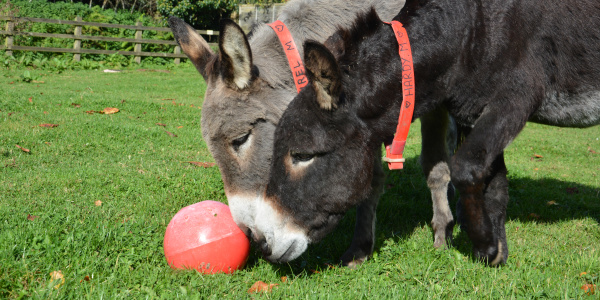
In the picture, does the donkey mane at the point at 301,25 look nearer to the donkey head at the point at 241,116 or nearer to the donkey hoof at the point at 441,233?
the donkey head at the point at 241,116

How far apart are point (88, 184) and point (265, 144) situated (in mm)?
2381

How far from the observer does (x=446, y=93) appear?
3303mm

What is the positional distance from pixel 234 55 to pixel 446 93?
164cm

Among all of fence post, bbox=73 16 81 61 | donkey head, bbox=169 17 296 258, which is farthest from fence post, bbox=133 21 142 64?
donkey head, bbox=169 17 296 258

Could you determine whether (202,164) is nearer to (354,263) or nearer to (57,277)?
(354,263)

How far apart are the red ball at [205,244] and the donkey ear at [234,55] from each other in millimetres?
1118

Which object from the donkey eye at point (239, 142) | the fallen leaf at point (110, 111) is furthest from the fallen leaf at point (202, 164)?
the fallen leaf at point (110, 111)

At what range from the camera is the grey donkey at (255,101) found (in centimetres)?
355

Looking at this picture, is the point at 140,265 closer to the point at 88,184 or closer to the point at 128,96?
the point at 88,184

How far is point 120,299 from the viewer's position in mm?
2715

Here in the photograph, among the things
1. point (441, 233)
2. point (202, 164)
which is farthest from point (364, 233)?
point (202, 164)

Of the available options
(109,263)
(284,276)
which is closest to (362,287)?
(284,276)

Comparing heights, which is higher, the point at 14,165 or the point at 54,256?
the point at 54,256

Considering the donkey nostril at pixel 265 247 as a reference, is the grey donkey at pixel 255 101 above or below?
above
